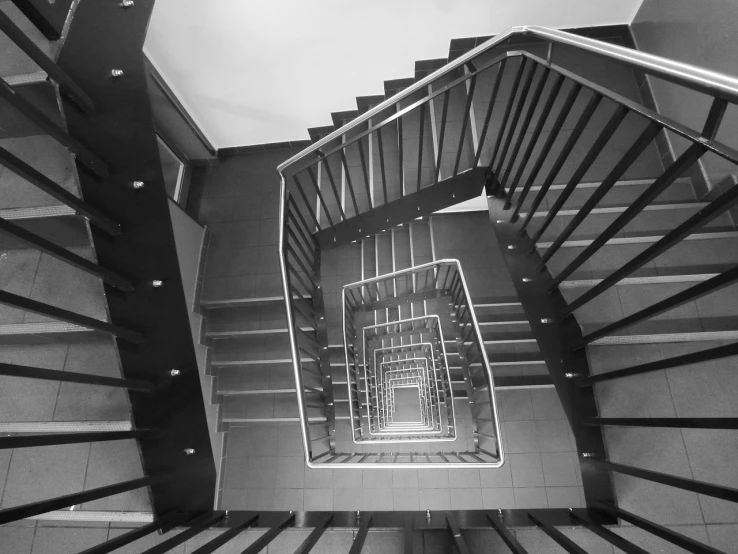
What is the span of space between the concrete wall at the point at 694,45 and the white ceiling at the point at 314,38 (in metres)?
0.44

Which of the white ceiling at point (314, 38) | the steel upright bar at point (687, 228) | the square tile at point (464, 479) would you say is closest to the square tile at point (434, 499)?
the square tile at point (464, 479)

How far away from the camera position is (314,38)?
11.8ft

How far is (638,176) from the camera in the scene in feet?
9.61

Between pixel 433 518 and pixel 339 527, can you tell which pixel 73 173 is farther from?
pixel 433 518

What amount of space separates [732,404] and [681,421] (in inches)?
28.5

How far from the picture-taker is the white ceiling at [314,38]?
340cm

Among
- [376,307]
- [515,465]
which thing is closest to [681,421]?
[515,465]

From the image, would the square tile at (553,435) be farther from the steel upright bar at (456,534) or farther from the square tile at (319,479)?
the steel upright bar at (456,534)

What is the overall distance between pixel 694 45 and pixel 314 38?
3011 mm

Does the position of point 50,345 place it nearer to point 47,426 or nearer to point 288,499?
point 47,426

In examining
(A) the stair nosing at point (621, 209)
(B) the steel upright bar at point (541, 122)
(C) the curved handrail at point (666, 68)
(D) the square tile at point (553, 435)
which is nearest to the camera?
(C) the curved handrail at point (666, 68)

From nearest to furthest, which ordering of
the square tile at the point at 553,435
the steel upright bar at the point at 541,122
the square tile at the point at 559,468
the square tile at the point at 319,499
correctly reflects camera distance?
the steel upright bar at the point at 541,122
the square tile at the point at 559,468
the square tile at the point at 553,435
the square tile at the point at 319,499

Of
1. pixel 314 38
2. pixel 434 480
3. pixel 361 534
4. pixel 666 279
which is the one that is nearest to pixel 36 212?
pixel 361 534

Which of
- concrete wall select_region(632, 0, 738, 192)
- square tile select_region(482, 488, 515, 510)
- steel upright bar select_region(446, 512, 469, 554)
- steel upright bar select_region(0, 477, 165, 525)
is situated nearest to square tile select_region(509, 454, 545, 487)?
square tile select_region(482, 488, 515, 510)
